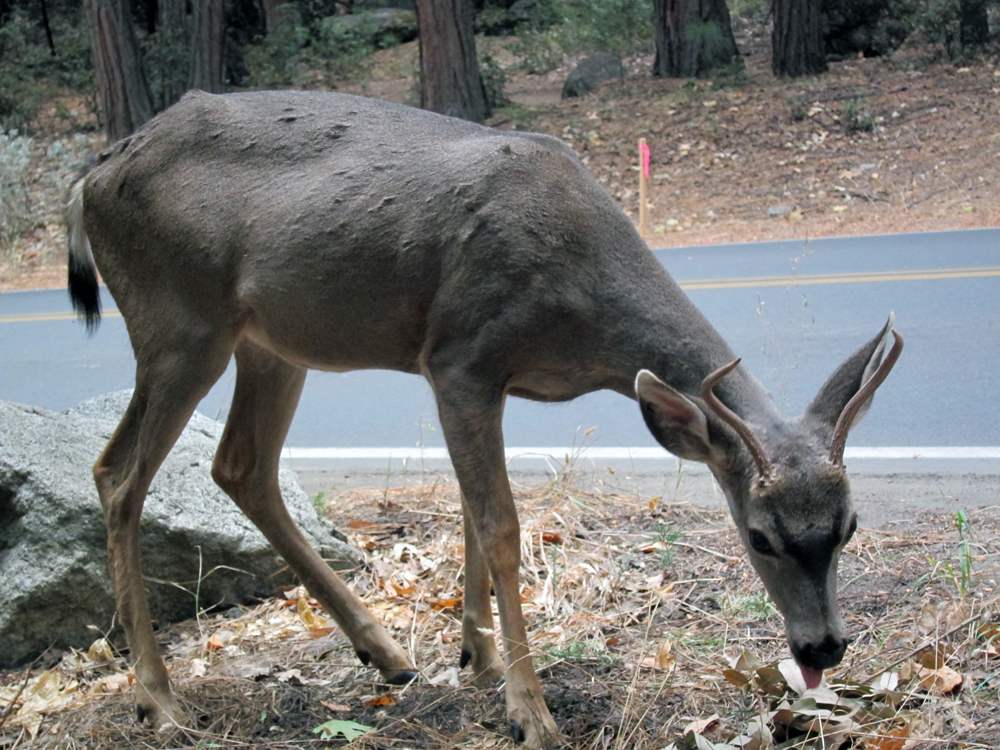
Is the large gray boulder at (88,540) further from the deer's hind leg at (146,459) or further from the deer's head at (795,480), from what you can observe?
the deer's head at (795,480)

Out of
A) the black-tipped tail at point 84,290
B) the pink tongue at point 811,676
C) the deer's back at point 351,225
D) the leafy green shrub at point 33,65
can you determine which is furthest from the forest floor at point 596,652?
the leafy green shrub at point 33,65

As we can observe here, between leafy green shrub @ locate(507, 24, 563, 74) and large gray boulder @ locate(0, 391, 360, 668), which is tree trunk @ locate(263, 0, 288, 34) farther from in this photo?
large gray boulder @ locate(0, 391, 360, 668)

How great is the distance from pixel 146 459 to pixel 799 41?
19541 millimetres

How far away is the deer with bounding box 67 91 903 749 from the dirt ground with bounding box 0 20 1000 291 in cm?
1014

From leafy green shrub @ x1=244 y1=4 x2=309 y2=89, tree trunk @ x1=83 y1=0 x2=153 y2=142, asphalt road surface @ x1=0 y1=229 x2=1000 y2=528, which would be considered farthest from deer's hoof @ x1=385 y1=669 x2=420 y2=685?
leafy green shrub @ x1=244 y1=4 x2=309 y2=89

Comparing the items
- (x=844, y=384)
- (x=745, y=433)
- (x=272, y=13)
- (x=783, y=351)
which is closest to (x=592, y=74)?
(x=272, y=13)

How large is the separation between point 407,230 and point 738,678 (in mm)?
2013

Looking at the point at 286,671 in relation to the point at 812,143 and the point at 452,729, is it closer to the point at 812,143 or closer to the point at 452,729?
the point at 452,729

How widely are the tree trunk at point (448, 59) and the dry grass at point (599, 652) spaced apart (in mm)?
12582

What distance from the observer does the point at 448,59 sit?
1769cm

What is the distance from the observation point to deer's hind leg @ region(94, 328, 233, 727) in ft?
14.4

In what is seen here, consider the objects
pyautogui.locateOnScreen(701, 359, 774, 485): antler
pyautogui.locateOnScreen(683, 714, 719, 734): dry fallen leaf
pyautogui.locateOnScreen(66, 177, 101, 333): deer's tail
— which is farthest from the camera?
pyautogui.locateOnScreen(66, 177, 101, 333): deer's tail

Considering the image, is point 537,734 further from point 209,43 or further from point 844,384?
point 209,43

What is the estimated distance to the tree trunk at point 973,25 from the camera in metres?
20.7
